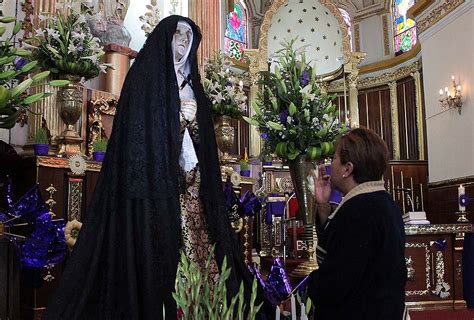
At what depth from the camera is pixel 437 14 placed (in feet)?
36.9

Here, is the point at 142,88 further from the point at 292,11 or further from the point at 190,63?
the point at 292,11

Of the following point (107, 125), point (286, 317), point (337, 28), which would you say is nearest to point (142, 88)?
point (286, 317)

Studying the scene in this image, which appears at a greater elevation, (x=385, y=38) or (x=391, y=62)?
(x=385, y=38)

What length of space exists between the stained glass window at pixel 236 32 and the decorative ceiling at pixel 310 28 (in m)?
2.03

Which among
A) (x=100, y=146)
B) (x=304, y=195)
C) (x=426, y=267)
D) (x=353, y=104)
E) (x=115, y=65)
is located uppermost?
(x=353, y=104)

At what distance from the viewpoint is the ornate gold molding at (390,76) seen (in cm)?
1404

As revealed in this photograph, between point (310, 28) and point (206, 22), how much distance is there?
8.15m

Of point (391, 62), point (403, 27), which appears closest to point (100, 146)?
point (391, 62)

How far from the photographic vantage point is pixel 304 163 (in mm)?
3936

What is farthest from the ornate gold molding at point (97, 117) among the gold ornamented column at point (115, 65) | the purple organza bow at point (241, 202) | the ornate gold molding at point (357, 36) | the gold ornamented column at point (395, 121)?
the ornate gold molding at point (357, 36)

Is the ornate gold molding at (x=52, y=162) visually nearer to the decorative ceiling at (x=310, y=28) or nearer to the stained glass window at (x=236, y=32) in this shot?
the decorative ceiling at (x=310, y=28)

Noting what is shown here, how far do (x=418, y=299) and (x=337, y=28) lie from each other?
34.1 feet

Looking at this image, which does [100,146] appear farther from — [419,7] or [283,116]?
[419,7]

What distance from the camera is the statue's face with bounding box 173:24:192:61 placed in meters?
3.23
